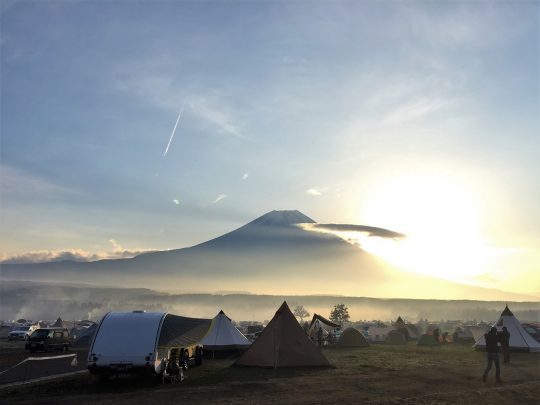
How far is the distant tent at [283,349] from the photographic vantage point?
2316 centimetres

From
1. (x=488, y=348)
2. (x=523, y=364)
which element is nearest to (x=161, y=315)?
(x=488, y=348)

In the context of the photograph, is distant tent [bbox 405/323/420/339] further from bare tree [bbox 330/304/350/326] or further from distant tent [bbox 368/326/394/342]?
bare tree [bbox 330/304/350/326]

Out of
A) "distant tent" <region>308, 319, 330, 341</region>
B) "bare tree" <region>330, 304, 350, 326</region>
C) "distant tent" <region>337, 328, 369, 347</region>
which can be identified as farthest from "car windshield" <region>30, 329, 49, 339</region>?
"bare tree" <region>330, 304, 350, 326</region>

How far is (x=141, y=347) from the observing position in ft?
57.9

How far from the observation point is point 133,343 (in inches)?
699

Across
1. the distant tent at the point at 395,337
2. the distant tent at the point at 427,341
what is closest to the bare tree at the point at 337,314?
the distant tent at the point at 395,337

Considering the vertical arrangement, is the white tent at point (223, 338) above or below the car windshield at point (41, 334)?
above

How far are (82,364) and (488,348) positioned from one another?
20.4 metres

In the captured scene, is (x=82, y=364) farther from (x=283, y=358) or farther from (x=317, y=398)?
(x=317, y=398)

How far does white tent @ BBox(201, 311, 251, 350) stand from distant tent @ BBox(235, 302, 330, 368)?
644 cm

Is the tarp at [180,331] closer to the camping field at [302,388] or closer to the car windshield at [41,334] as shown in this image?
the camping field at [302,388]

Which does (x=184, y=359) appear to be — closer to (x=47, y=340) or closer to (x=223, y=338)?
(x=223, y=338)

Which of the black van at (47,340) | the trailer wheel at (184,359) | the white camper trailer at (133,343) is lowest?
the black van at (47,340)

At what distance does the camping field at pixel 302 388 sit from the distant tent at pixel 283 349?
31.4 inches
